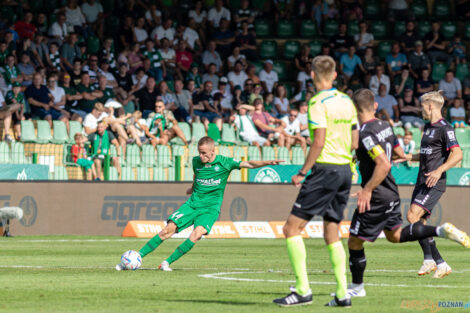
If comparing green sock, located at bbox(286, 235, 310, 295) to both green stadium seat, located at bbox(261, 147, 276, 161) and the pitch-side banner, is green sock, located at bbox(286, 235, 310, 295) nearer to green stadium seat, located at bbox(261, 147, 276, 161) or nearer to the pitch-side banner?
the pitch-side banner

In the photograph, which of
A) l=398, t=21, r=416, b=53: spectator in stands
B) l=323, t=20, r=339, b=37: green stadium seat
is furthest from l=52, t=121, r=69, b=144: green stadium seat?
l=398, t=21, r=416, b=53: spectator in stands

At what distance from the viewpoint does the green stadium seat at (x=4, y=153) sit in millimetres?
21812

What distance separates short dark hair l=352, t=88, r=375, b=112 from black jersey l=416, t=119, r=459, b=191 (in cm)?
295

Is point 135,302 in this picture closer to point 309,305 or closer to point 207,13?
point 309,305

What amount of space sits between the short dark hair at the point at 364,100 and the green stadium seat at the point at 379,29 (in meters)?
25.3

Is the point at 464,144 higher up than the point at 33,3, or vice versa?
the point at 33,3

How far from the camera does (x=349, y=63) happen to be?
3181 cm

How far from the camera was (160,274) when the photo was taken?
40.1 ft

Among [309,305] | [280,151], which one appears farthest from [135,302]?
[280,151]

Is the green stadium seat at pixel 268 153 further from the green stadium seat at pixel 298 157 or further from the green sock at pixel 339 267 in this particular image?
the green sock at pixel 339 267

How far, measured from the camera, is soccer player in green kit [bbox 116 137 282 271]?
43.7 feet

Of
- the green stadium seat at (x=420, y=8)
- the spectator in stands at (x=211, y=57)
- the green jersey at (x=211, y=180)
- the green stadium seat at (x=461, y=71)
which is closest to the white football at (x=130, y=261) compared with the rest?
the green jersey at (x=211, y=180)

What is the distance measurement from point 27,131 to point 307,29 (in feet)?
45.0

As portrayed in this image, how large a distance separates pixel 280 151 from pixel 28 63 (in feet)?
24.9
